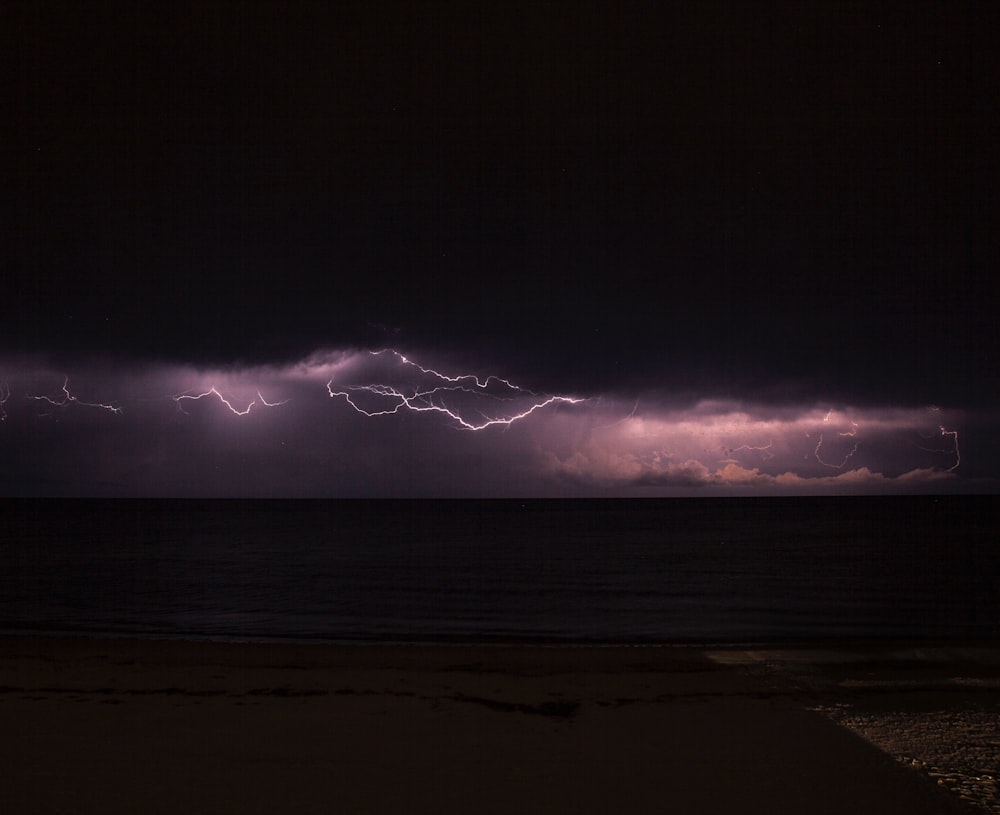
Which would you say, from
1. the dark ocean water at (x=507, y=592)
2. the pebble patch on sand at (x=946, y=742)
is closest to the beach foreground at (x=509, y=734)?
the pebble patch on sand at (x=946, y=742)

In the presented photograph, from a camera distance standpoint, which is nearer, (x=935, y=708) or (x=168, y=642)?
(x=935, y=708)

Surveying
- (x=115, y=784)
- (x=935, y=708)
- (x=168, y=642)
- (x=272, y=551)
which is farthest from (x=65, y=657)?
(x=272, y=551)

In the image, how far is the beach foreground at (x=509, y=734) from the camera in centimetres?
534

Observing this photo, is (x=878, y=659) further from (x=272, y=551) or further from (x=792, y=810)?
(x=272, y=551)

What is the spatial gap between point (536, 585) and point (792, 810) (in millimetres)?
21923

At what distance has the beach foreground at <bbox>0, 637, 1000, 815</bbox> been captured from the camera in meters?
5.34

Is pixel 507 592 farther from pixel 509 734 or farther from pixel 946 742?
pixel 946 742

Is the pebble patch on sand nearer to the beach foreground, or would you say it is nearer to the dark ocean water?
the beach foreground

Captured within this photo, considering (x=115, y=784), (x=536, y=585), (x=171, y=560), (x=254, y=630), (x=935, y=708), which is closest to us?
(x=115, y=784)

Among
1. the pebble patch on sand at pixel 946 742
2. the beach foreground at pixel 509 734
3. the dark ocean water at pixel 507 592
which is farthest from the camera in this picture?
the dark ocean water at pixel 507 592

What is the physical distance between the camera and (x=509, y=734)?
6895 mm

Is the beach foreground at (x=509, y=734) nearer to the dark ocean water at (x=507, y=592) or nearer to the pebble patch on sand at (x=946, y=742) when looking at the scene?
the pebble patch on sand at (x=946, y=742)

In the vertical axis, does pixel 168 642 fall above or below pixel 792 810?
below

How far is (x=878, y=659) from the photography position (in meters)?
10.6
